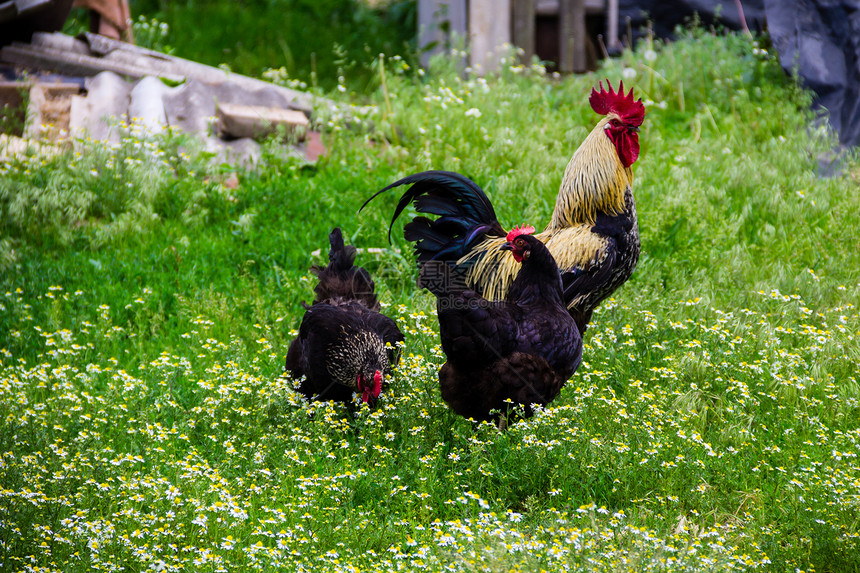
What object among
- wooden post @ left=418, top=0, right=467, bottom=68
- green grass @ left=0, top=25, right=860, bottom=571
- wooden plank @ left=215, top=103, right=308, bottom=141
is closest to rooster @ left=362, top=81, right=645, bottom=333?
green grass @ left=0, top=25, right=860, bottom=571

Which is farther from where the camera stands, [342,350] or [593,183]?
[593,183]

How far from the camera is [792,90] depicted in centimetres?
945

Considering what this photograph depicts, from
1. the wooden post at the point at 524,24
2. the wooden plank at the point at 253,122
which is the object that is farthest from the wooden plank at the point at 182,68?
the wooden post at the point at 524,24

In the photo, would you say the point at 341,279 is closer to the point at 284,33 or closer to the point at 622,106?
the point at 622,106

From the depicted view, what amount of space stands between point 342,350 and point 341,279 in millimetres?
911

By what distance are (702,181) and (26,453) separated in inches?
250

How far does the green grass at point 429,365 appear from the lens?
4.05 meters

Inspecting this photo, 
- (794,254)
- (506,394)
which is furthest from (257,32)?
(506,394)

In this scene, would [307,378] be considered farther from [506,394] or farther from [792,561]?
[792,561]

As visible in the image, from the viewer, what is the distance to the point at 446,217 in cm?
566

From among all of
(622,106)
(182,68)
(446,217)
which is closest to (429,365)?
(446,217)

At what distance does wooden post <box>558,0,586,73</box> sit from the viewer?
1102cm

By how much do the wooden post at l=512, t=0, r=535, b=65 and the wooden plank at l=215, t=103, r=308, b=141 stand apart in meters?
3.47

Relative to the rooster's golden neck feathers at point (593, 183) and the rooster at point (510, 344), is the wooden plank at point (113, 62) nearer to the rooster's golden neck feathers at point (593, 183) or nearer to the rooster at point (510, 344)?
the rooster's golden neck feathers at point (593, 183)
